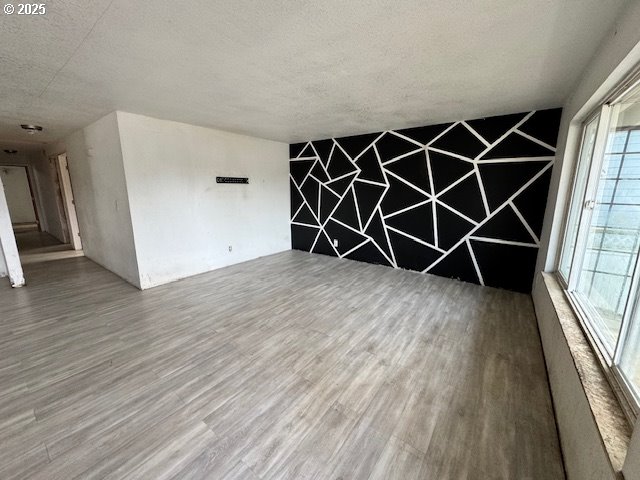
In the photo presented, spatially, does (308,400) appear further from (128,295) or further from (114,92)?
(114,92)

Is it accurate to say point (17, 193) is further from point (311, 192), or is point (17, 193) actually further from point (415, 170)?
point (415, 170)

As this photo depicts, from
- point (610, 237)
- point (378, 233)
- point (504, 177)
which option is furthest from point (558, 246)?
point (378, 233)

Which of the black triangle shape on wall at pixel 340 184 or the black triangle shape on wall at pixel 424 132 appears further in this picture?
the black triangle shape on wall at pixel 340 184

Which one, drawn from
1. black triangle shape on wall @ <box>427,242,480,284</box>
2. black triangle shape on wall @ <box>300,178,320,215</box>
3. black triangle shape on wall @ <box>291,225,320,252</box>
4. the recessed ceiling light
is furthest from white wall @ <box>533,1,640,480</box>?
the recessed ceiling light

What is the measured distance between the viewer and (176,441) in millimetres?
1462

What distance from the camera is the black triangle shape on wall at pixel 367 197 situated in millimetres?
4664

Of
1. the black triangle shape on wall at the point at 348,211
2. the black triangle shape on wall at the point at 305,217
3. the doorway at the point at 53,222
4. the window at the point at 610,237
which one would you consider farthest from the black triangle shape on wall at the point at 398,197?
the doorway at the point at 53,222

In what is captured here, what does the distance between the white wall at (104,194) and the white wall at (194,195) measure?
0.60 ft

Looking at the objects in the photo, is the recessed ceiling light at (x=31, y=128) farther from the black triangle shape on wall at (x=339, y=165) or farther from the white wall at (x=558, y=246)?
the white wall at (x=558, y=246)

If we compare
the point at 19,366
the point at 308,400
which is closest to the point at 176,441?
the point at 308,400

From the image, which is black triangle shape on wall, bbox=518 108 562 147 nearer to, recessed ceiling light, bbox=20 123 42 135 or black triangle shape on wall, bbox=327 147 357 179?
black triangle shape on wall, bbox=327 147 357 179

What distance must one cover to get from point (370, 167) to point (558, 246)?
2.88 m

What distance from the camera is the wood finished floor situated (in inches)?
53.7

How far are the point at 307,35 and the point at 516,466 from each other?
8.93ft
